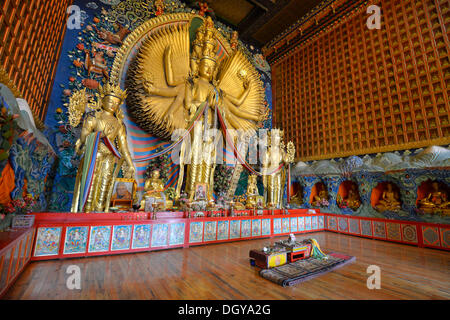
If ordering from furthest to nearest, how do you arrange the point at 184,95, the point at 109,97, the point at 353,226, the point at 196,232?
the point at 184,95 → the point at 353,226 → the point at 109,97 → the point at 196,232

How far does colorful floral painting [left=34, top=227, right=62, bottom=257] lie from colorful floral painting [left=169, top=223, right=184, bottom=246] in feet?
5.33

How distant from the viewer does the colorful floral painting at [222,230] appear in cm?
442

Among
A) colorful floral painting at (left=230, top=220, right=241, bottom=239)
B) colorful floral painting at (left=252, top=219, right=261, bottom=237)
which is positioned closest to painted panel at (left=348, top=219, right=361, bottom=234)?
colorful floral painting at (left=252, top=219, right=261, bottom=237)

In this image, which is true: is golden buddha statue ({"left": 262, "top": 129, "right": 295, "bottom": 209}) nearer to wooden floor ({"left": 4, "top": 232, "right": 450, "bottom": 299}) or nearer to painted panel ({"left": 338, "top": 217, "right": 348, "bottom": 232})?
painted panel ({"left": 338, "top": 217, "right": 348, "bottom": 232})

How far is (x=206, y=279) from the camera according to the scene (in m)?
2.43

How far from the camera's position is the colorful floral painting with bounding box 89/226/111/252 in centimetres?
312

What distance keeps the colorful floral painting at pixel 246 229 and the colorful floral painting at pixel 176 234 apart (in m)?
1.49

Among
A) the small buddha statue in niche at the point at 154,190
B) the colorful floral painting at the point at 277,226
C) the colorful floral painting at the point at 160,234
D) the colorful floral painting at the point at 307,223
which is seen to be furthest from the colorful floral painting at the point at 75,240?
the colorful floral painting at the point at 307,223

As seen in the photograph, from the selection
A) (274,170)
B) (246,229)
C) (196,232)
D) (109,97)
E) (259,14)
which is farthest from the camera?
(259,14)

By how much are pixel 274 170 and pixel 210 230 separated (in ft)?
11.6

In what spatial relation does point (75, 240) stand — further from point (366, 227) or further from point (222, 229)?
point (366, 227)

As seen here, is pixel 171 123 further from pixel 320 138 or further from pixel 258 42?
pixel 258 42

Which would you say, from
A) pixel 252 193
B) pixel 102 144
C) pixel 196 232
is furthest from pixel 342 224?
pixel 102 144

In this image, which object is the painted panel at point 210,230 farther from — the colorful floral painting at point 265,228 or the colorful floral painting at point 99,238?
the colorful floral painting at point 99,238
